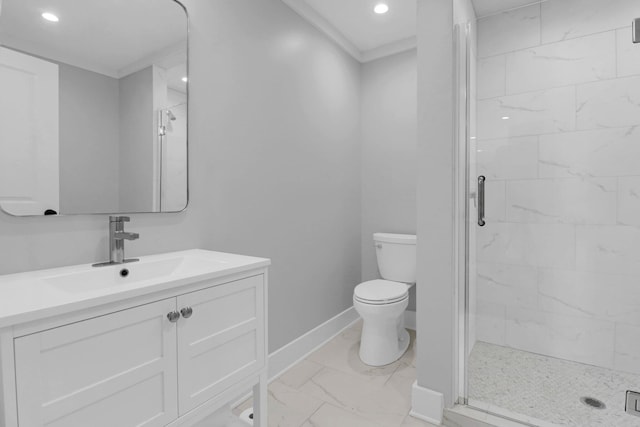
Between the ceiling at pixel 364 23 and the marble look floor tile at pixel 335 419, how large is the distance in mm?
2435

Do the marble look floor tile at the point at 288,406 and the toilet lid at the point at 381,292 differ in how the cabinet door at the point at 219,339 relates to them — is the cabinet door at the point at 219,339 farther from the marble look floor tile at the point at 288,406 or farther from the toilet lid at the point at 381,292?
the toilet lid at the point at 381,292

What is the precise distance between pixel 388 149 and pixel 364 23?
3.25 ft

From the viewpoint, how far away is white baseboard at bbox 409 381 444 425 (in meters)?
1.65

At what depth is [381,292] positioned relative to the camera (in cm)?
227

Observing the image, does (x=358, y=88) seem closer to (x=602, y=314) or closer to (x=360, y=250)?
(x=360, y=250)

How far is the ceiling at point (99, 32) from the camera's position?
44.8 inches

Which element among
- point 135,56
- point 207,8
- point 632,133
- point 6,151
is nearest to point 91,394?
point 6,151

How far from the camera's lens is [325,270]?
2.61m

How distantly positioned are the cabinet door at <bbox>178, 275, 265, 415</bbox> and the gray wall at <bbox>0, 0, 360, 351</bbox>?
499 mm

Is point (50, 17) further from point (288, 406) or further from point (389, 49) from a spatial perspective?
point (389, 49)

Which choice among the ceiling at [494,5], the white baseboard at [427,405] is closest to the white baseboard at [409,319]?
the white baseboard at [427,405]

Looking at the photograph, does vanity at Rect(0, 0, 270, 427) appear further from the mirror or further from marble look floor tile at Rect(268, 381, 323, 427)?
marble look floor tile at Rect(268, 381, 323, 427)

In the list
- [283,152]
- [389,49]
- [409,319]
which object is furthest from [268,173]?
[409,319]

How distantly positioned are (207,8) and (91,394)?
5.52ft
